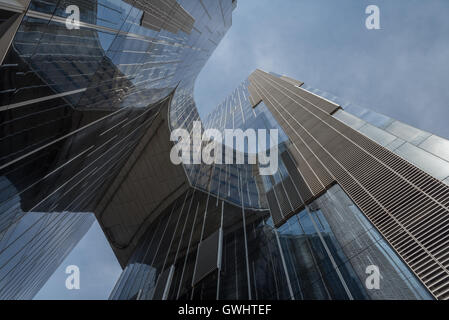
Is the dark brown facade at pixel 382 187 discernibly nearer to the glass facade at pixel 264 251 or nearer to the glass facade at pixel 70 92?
the glass facade at pixel 264 251

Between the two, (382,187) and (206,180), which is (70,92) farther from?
(206,180)

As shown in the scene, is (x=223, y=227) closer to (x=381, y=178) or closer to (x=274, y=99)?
(x=381, y=178)

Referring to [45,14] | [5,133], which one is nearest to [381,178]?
[45,14]

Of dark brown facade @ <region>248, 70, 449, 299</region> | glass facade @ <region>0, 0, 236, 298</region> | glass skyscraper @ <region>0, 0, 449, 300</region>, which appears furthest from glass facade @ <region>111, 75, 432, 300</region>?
glass facade @ <region>0, 0, 236, 298</region>

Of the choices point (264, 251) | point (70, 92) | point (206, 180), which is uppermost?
point (70, 92)

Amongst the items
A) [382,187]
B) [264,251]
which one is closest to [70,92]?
[264,251]

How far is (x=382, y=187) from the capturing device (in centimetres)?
957

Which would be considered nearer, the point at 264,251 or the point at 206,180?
the point at 264,251

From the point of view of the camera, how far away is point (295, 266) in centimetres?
843

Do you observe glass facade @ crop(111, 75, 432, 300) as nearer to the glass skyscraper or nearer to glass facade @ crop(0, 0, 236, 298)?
the glass skyscraper

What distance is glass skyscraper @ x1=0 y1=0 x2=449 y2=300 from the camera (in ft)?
21.7

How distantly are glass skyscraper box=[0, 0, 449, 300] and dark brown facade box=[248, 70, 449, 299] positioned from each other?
5 centimetres

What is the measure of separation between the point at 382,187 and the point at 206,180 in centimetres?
1312

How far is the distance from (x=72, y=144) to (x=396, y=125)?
15.0m
